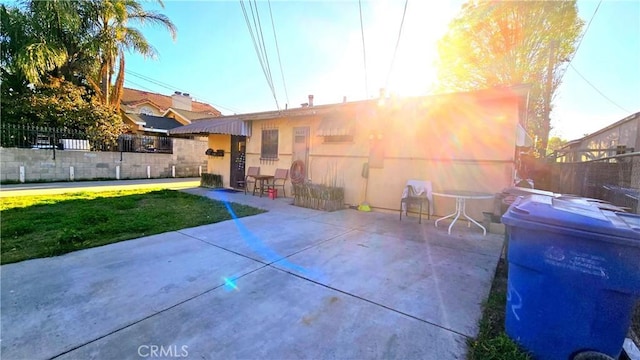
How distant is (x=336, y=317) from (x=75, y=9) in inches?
710

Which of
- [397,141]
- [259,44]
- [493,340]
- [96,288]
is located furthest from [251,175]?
[493,340]

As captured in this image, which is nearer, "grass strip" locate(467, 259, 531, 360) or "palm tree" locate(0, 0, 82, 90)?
"grass strip" locate(467, 259, 531, 360)

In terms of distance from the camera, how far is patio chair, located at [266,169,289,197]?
30.3ft

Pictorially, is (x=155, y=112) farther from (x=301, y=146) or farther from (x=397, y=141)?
(x=397, y=141)

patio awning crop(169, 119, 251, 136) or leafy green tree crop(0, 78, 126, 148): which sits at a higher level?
leafy green tree crop(0, 78, 126, 148)

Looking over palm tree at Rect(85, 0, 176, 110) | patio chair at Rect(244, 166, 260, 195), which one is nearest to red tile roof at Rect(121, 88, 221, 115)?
palm tree at Rect(85, 0, 176, 110)

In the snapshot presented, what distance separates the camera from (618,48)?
8.49 meters

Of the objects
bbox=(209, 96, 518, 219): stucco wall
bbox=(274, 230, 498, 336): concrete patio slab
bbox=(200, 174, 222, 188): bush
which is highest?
bbox=(209, 96, 518, 219): stucco wall

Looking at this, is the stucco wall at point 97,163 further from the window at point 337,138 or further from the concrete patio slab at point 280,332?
the concrete patio slab at point 280,332

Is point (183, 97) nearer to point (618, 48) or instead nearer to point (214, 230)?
point (214, 230)

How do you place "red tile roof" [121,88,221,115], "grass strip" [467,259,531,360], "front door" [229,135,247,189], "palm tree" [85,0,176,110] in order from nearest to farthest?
"grass strip" [467,259,531,360]
"front door" [229,135,247,189]
"palm tree" [85,0,176,110]
"red tile roof" [121,88,221,115]

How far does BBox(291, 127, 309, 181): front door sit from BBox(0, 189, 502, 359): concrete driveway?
14.8ft

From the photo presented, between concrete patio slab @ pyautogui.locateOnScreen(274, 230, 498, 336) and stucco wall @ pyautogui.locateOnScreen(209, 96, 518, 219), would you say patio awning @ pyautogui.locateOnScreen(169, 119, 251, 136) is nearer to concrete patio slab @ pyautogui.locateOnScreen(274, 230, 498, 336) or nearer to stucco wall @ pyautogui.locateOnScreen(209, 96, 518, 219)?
stucco wall @ pyautogui.locateOnScreen(209, 96, 518, 219)

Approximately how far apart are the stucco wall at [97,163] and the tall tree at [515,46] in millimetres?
15969
